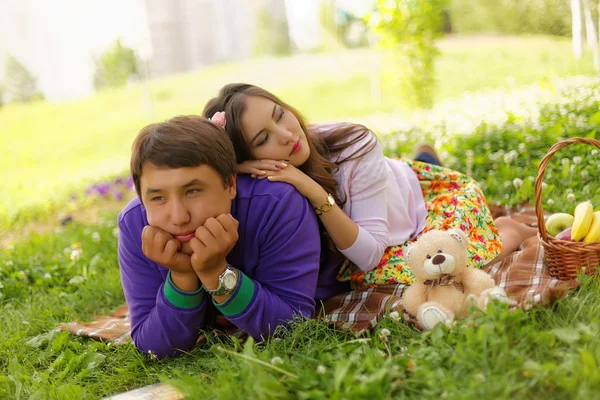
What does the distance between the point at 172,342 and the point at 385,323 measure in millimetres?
925

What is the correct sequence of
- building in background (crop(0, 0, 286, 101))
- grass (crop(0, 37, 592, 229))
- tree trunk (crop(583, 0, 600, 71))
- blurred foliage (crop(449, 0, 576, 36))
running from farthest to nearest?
building in background (crop(0, 0, 286, 101))
blurred foliage (crop(449, 0, 576, 36))
grass (crop(0, 37, 592, 229))
tree trunk (crop(583, 0, 600, 71))

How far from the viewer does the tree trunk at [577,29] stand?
854cm

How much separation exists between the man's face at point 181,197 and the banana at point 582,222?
164 centimetres

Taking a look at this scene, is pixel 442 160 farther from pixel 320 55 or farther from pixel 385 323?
pixel 320 55

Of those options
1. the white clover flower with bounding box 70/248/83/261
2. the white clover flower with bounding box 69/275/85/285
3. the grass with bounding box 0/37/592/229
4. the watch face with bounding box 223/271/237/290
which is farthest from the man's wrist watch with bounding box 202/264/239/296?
the grass with bounding box 0/37/592/229

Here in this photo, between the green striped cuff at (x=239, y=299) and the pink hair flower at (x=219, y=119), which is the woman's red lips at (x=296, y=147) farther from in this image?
the green striped cuff at (x=239, y=299)

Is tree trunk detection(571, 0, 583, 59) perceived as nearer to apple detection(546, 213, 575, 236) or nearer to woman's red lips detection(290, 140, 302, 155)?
apple detection(546, 213, 575, 236)

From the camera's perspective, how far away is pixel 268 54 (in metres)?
25.0

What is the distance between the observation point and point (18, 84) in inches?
760

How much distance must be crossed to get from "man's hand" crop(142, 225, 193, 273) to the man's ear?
Answer: 1.00 feet

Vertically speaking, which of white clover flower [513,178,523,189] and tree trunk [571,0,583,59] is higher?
tree trunk [571,0,583,59]

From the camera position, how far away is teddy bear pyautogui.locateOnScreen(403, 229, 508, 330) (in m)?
2.29

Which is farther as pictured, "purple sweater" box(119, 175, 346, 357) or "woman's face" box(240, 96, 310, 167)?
"woman's face" box(240, 96, 310, 167)

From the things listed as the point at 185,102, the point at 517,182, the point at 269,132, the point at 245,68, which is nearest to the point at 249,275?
the point at 269,132
